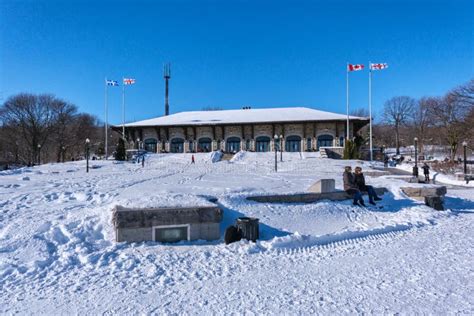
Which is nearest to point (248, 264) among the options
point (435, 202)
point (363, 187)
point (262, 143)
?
point (363, 187)

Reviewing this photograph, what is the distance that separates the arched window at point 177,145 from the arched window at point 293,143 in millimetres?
13415

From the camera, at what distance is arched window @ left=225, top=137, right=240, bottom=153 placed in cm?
4250

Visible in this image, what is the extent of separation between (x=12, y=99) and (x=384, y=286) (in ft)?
180

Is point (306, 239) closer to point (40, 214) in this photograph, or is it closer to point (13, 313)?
point (13, 313)

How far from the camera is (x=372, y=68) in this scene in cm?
3484

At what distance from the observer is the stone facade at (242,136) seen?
133 feet

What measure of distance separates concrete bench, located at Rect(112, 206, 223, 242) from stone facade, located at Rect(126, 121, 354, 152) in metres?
32.6

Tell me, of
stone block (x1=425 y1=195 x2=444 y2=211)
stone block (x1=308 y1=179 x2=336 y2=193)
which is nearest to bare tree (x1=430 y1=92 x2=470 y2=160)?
stone block (x1=425 y1=195 x2=444 y2=211)

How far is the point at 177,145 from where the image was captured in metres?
43.7

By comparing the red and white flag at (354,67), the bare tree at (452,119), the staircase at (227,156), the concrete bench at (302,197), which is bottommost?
the concrete bench at (302,197)

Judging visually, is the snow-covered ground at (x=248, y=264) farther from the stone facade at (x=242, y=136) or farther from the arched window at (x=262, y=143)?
the arched window at (x=262, y=143)

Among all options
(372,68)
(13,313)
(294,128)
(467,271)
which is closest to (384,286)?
(467,271)

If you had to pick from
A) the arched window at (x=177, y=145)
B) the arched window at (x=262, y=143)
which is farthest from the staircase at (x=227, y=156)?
the arched window at (x=177, y=145)

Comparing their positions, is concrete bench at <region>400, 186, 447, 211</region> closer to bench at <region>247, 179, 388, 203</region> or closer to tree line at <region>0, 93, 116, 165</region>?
bench at <region>247, 179, 388, 203</region>
